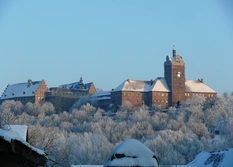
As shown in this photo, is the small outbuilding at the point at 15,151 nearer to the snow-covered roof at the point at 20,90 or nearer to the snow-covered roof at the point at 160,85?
the snow-covered roof at the point at 160,85

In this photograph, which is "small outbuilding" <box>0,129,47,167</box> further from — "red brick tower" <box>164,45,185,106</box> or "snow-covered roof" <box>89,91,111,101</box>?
"snow-covered roof" <box>89,91,111,101</box>

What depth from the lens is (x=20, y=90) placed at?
12644cm

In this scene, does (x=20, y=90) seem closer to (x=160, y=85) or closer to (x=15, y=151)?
(x=160, y=85)

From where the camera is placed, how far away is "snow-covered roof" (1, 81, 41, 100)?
123m

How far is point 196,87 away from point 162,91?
10127 mm

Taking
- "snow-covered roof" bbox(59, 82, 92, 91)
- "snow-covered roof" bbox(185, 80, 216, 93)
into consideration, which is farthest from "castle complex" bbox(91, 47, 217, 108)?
"snow-covered roof" bbox(59, 82, 92, 91)

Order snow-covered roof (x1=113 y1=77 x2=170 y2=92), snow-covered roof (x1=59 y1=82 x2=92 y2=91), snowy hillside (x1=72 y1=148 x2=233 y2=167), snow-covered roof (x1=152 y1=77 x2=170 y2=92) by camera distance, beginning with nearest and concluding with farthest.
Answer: snowy hillside (x1=72 y1=148 x2=233 y2=167) < snow-covered roof (x1=152 y1=77 x2=170 y2=92) < snow-covered roof (x1=113 y1=77 x2=170 y2=92) < snow-covered roof (x1=59 y1=82 x2=92 y2=91)

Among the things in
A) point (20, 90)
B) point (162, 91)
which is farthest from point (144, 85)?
point (20, 90)

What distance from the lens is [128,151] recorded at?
19.4 ft

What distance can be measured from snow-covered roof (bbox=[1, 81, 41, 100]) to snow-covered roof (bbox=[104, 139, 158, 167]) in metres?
117

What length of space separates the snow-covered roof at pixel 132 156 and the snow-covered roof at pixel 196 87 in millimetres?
109057

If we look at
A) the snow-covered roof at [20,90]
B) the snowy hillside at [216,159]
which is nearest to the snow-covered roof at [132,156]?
the snowy hillside at [216,159]

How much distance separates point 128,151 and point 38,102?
11471cm

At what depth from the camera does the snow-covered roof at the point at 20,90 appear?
123 meters
